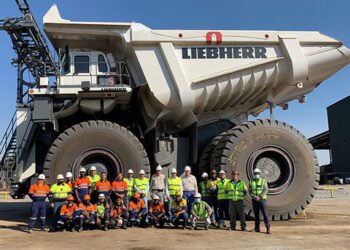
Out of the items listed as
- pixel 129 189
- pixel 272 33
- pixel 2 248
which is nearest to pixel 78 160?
pixel 129 189

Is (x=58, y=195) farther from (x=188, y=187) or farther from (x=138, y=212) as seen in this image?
(x=188, y=187)

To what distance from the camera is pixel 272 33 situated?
9.24 m

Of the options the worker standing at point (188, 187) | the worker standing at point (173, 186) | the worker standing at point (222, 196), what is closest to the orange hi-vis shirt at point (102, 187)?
the worker standing at point (173, 186)

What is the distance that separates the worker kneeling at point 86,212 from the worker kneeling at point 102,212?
0.28 feet

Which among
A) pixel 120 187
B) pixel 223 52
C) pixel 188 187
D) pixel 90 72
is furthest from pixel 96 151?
pixel 223 52

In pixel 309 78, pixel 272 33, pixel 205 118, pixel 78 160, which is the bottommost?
pixel 78 160

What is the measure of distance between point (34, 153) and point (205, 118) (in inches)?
168

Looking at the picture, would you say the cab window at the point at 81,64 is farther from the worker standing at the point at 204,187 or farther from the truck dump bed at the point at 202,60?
the worker standing at the point at 204,187

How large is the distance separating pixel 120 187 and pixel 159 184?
0.92 meters

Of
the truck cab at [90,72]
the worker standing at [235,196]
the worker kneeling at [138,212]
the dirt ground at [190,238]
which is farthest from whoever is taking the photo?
the truck cab at [90,72]

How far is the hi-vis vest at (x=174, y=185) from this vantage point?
332 inches

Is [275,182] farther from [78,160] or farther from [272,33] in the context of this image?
Result: [78,160]

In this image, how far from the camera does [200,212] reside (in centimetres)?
812

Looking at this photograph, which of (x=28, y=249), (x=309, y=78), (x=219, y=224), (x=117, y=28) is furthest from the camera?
(x=309, y=78)
